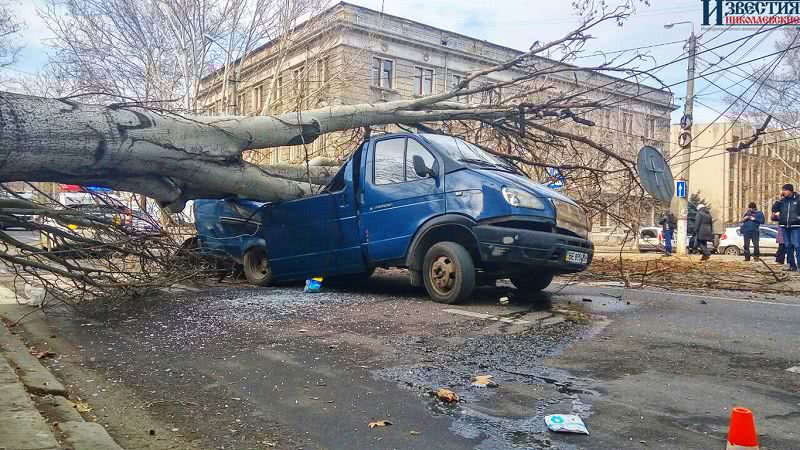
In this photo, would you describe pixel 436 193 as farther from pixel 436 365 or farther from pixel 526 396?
pixel 526 396

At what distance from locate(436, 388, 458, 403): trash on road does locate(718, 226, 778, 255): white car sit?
26611 mm

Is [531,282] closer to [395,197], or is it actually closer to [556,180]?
[395,197]

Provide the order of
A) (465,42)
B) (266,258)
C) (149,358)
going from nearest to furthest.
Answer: (149,358) < (266,258) < (465,42)

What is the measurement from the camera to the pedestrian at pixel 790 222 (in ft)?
41.7

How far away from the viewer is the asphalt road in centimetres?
361

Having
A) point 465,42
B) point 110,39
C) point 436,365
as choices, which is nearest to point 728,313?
point 436,365

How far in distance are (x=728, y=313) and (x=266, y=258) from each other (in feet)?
19.2

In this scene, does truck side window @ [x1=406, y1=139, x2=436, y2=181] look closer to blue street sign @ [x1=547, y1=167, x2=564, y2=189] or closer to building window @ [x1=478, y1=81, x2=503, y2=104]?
building window @ [x1=478, y1=81, x2=503, y2=104]

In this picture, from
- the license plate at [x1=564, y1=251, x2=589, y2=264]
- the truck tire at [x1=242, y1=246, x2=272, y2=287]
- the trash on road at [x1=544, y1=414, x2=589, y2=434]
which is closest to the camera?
the trash on road at [x1=544, y1=414, x2=589, y2=434]

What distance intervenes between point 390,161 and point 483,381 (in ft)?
12.8

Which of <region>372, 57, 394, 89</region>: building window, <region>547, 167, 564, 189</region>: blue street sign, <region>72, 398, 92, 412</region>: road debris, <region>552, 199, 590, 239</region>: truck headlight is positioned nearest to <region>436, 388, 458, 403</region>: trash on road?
<region>72, 398, 92, 412</region>: road debris

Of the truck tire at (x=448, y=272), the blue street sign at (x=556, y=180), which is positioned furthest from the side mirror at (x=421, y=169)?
the blue street sign at (x=556, y=180)

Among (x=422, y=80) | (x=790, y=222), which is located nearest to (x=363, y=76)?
(x=422, y=80)

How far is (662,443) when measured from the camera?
3373mm
